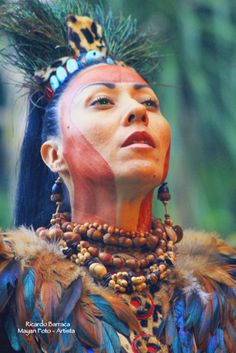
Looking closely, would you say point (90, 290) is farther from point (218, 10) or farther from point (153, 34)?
point (218, 10)

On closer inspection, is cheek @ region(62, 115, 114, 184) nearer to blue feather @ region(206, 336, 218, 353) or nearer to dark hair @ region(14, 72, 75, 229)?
dark hair @ region(14, 72, 75, 229)

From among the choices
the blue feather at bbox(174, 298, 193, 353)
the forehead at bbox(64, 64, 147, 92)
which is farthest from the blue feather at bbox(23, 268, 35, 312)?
the forehead at bbox(64, 64, 147, 92)

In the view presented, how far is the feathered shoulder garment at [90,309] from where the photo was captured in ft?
5.41

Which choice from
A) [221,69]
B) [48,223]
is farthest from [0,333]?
[221,69]

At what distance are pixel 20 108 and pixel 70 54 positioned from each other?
20 centimetres

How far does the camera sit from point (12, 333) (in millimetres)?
1661

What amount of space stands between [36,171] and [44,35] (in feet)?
1.10

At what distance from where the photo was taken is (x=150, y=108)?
1.91 meters

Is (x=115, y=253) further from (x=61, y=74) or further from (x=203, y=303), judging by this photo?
(x=61, y=74)

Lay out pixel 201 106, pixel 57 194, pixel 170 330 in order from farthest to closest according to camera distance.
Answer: pixel 201 106
pixel 57 194
pixel 170 330

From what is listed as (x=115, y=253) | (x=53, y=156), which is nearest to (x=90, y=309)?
(x=115, y=253)

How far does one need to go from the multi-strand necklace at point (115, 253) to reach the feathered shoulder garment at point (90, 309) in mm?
24

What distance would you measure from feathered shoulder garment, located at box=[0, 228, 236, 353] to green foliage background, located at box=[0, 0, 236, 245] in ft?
3.09

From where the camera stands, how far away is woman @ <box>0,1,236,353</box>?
5.46 feet
